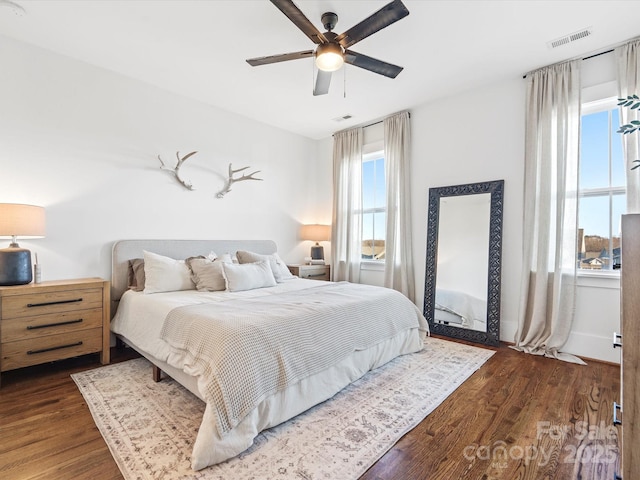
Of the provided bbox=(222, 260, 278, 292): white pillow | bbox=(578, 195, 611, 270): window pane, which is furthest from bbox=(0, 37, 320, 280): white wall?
bbox=(578, 195, 611, 270): window pane

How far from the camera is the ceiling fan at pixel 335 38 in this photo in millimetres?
2027

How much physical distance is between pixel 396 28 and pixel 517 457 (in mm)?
3147

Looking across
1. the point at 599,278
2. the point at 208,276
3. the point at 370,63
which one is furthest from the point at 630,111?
the point at 208,276

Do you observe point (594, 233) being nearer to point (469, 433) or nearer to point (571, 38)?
point (571, 38)

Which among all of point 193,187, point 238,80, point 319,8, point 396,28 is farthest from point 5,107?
point 396,28

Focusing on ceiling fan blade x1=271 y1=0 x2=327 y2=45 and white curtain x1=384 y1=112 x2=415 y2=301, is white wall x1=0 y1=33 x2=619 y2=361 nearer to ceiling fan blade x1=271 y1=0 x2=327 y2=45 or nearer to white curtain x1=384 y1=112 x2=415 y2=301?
white curtain x1=384 y1=112 x2=415 y2=301

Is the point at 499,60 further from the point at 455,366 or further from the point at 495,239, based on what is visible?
the point at 455,366

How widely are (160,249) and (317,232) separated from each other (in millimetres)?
2406

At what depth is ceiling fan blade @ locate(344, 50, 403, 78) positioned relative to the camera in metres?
2.51

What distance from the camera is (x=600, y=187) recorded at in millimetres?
3193

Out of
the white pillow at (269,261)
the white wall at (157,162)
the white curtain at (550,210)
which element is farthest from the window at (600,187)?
the white pillow at (269,261)

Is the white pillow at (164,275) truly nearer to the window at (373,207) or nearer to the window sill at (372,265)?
the window sill at (372,265)

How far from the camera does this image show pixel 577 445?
1822 mm

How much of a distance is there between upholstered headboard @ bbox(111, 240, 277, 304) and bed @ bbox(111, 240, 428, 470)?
0.04 ft
